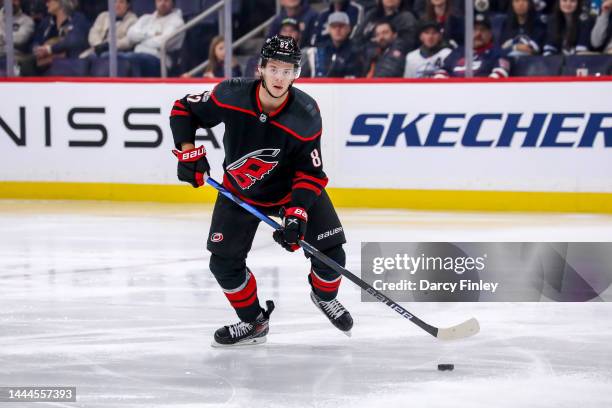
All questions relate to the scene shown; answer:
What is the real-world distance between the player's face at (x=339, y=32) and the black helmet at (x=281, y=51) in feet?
15.5

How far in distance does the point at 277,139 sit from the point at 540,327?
125 cm

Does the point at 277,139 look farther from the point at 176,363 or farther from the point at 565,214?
the point at 565,214

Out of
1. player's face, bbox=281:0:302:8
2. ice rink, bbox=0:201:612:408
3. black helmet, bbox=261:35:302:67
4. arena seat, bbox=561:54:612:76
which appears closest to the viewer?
ice rink, bbox=0:201:612:408

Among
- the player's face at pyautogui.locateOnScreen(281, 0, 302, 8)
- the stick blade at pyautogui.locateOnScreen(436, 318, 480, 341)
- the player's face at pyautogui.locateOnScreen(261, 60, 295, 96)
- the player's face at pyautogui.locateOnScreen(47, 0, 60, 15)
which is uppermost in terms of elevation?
the player's face at pyautogui.locateOnScreen(261, 60, 295, 96)

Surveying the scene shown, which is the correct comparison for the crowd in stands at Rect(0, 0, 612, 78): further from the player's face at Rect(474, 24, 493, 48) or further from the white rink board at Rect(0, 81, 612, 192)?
the white rink board at Rect(0, 81, 612, 192)

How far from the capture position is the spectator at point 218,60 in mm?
8828

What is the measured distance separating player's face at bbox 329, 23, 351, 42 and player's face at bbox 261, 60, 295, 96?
4756mm

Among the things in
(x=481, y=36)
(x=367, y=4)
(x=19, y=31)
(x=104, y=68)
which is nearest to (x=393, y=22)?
(x=367, y=4)

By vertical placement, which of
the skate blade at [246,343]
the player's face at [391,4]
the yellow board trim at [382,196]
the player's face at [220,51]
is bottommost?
the yellow board trim at [382,196]

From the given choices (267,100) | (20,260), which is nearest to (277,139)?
(267,100)

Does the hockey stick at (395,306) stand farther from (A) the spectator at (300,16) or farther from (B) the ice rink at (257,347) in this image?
(A) the spectator at (300,16)

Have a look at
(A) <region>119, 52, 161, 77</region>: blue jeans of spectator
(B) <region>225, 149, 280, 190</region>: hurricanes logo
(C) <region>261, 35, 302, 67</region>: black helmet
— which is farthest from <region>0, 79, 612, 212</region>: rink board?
(C) <region>261, 35, 302, 67</region>: black helmet

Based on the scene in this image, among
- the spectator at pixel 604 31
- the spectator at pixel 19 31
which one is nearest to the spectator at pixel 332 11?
the spectator at pixel 604 31

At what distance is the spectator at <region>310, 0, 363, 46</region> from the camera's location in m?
8.67
